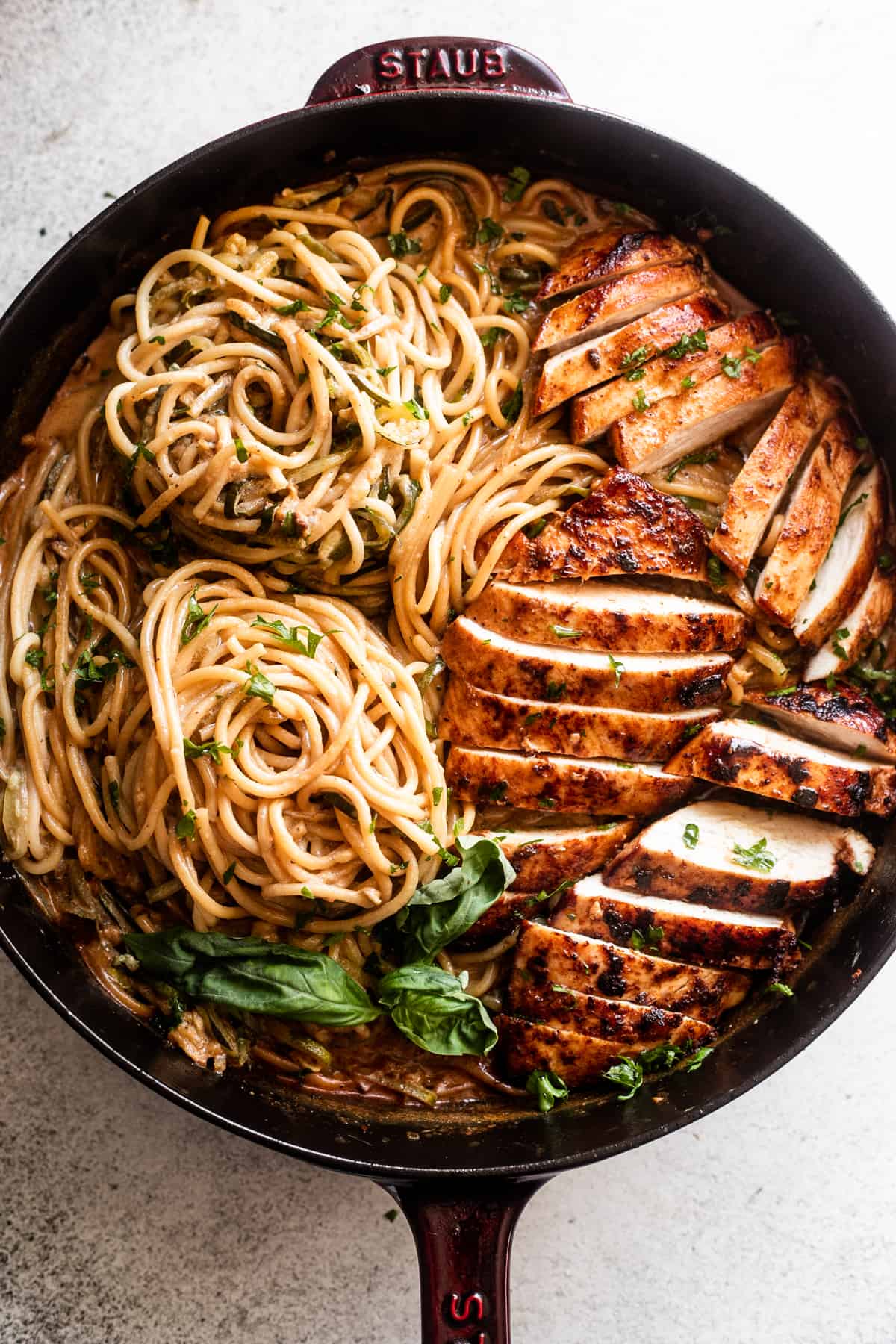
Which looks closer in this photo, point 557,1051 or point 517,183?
point 557,1051

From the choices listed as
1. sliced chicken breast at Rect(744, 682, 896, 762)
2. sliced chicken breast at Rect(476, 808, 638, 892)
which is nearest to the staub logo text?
sliced chicken breast at Rect(744, 682, 896, 762)

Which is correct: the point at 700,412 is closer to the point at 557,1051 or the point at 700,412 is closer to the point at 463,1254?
the point at 557,1051

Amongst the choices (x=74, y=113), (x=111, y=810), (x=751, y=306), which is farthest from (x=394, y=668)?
(x=74, y=113)

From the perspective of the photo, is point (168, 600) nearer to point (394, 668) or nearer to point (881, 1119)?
point (394, 668)

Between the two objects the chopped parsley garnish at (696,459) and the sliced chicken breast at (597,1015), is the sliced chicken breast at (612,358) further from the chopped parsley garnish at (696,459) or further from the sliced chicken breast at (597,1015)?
the sliced chicken breast at (597,1015)

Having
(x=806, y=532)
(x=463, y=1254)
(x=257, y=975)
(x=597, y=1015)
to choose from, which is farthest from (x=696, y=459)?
(x=463, y=1254)

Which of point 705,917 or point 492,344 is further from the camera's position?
point 492,344
